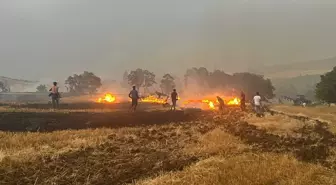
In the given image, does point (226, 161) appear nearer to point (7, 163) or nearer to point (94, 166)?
point (94, 166)

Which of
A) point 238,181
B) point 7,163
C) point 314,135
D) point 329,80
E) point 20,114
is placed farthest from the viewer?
point 329,80

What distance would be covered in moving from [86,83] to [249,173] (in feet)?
386

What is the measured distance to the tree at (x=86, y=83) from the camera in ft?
405

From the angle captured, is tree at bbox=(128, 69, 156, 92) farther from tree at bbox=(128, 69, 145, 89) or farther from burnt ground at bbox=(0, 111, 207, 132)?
burnt ground at bbox=(0, 111, 207, 132)

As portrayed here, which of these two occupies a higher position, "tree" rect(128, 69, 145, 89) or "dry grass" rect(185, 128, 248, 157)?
"tree" rect(128, 69, 145, 89)

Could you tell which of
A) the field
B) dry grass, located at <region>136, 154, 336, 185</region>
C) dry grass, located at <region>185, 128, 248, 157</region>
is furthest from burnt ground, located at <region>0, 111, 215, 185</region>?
dry grass, located at <region>136, 154, 336, 185</region>

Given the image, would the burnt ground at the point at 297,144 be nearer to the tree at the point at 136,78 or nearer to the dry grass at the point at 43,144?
the dry grass at the point at 43,144

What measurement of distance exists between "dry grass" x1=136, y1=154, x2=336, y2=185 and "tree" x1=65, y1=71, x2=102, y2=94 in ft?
372

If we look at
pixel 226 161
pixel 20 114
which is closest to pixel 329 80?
pixel 20 114

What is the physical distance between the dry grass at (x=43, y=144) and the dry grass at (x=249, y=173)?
4816 mm

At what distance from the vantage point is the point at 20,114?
89.6 ft

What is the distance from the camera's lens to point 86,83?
125125 millimetres

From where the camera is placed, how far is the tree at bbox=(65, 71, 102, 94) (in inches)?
4865

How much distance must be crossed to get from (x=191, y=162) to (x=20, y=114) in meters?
18.1
